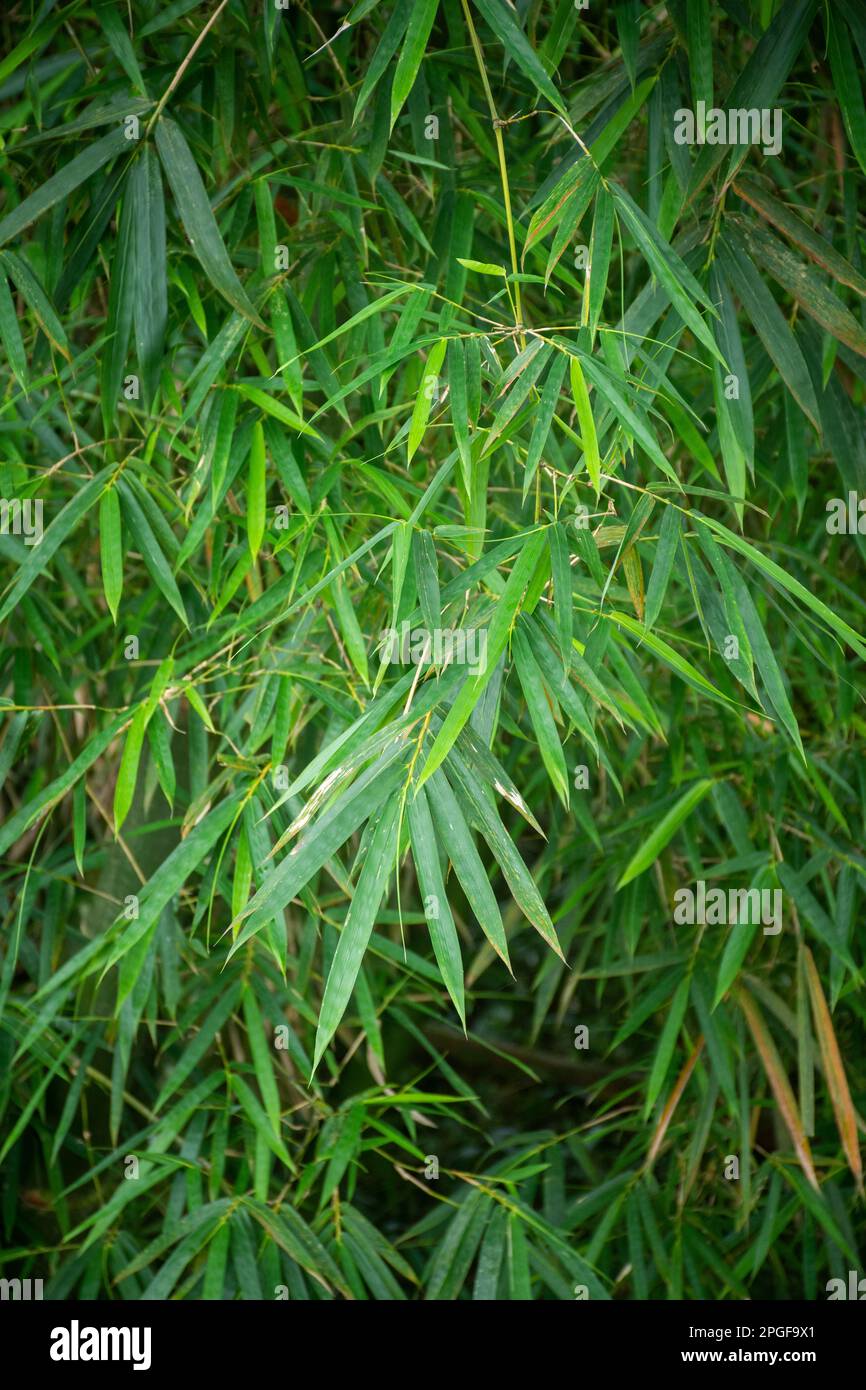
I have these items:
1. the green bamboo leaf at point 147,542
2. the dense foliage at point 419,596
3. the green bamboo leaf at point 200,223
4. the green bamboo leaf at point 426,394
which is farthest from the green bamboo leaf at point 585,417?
the green bamboo leaf at point 147,542

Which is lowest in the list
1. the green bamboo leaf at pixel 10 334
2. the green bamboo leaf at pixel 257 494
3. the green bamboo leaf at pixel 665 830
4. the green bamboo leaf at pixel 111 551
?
the green bamboo leaf at pixel 665 830

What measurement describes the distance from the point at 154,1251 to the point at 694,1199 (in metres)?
0.72

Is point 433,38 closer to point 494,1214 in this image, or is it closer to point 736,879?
point 736,879

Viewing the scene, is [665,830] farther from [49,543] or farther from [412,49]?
[412,49]

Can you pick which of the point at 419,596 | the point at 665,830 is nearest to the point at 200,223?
the point at 419,596

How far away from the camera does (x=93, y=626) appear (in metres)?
1.60

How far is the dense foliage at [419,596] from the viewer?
3.19ft

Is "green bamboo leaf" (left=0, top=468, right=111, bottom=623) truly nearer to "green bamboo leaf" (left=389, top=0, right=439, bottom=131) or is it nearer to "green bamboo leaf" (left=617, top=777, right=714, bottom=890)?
"green bamboo leaf" (left=389, top=0, right=439, bottom=131)

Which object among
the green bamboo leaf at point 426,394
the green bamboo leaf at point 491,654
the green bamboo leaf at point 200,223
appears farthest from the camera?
the green bamboo leaf at point 200,223

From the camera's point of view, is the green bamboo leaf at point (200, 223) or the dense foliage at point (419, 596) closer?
the dense foliage at point (419, 596)

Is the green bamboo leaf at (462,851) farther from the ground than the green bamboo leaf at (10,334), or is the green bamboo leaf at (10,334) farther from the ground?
the green bamboo leaf at (10,334)

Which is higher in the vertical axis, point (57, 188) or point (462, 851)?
point (57, 188)

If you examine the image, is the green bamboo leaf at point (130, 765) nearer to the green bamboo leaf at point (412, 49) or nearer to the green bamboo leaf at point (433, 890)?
the green bamboo leaf at point (433, 890)

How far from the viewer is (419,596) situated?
3.13 ft
